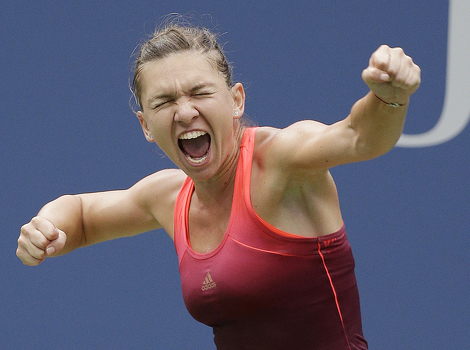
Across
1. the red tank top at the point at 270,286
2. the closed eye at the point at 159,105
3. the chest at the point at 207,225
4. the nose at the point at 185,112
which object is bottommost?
the red tank top at the point at 270,286

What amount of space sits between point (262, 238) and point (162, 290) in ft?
3.45

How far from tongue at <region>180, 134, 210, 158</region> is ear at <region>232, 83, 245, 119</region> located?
0.23ft

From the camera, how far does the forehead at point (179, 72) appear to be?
106 centimetres

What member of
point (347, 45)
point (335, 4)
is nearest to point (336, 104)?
point (347, 45)

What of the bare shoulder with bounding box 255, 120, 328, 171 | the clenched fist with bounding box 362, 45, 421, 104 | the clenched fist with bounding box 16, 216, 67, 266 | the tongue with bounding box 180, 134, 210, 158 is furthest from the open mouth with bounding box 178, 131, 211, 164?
the clenched fist with bounding box 362, 45, 421, 104

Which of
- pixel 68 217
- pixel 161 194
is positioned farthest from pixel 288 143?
pixel 68 217

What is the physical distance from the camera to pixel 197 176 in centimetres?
113

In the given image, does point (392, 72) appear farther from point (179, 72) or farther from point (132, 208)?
point (132, 208)

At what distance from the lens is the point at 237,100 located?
1.18 m

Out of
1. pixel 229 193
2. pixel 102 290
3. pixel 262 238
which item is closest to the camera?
pixel 262 238

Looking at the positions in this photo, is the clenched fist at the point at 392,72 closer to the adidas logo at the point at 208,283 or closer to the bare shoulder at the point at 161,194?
the adidas logo at the point at 208,283

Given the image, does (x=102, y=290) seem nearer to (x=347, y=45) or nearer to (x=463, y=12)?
(x=347, y=45)

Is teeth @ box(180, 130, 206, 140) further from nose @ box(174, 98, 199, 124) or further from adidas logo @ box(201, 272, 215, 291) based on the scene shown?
adidas logo @ box(201, 272, 215, 291)

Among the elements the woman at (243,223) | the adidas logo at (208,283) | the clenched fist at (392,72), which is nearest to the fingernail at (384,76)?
the clenched fist at (392,72)
